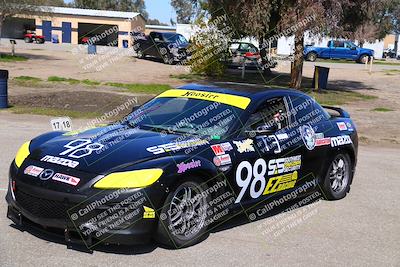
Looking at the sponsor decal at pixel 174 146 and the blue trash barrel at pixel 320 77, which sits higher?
the sponsor decal at pixel 174 146

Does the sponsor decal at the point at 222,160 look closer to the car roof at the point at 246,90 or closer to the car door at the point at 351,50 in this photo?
the car roof at the point at 246,90

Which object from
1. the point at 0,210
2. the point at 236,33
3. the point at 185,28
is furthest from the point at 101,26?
the point at 0,210

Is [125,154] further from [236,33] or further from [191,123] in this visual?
[236,33]

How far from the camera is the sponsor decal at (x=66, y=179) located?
4.40 m

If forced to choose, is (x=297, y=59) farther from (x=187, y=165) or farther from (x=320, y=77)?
(x=187, y=165)

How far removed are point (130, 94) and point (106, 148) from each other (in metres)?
15.3

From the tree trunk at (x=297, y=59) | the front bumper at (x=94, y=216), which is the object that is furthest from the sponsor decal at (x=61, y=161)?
the tree trunk at (x=297, y=59)

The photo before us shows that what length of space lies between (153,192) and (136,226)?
1.08ft

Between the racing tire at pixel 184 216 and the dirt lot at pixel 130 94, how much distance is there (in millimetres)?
8989

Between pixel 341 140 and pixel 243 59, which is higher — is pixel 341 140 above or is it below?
above

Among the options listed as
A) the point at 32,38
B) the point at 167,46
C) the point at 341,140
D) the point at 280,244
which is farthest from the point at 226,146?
the point at 32,38

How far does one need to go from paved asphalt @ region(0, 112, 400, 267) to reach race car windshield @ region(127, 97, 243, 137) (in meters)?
1.12

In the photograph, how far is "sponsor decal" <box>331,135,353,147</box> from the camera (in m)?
6.83

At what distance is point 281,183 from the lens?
5957 mm
